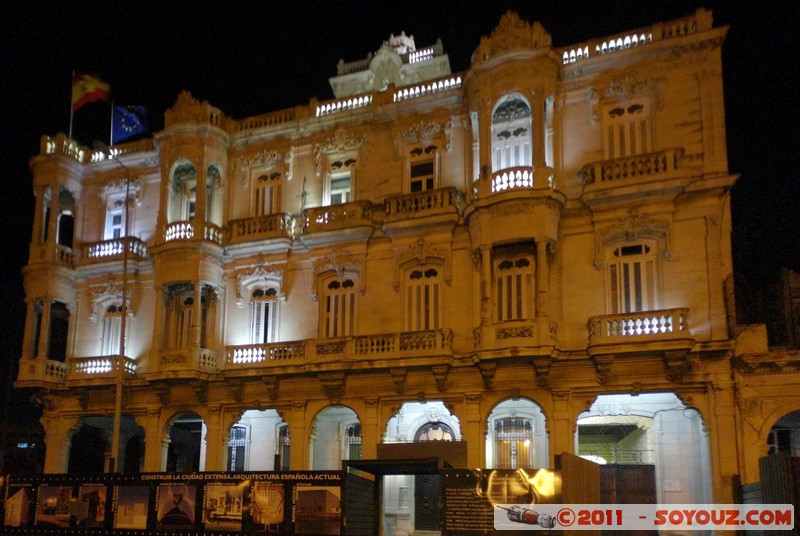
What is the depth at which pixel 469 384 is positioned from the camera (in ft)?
83.5

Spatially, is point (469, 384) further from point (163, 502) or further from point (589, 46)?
point (589, 46)

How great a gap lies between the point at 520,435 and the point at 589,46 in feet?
43.1

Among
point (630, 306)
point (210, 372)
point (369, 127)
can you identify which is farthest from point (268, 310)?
point (630, 306)

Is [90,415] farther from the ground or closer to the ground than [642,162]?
closer to the ground

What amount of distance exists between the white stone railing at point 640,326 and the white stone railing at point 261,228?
1179 centimetres

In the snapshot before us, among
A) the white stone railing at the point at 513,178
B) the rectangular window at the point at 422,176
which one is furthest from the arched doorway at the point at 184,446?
the white stone railing at the point at 513,178

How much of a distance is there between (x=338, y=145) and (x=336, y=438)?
10.9 meters

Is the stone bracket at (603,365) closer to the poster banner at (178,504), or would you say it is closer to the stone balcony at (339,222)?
the stone balcony at (339,222)

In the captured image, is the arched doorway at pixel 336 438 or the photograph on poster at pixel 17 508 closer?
the photograph on poster at pixel 17 508

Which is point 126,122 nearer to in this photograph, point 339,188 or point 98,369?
point 339,188

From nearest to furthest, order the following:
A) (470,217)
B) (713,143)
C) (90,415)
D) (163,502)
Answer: (163,502)
(713,143)
(470,217)
(90,415)

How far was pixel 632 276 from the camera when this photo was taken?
24547 mm

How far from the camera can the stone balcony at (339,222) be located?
91.3 feet

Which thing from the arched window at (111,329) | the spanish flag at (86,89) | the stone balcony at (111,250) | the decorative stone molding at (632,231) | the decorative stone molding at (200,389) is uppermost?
the spanish flag at (86,89)
